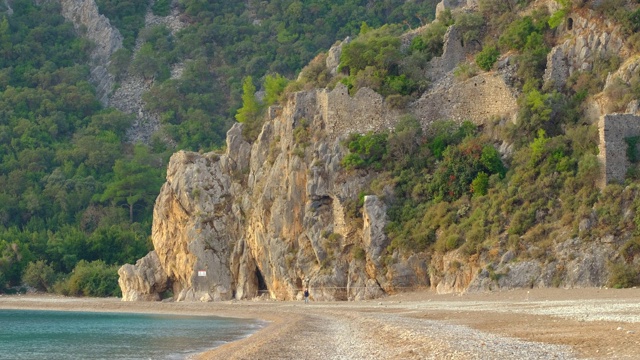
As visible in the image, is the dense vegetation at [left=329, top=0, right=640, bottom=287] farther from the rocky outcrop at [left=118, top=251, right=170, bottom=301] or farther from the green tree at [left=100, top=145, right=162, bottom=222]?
the green tree at [left=100, top=145, right=162, bottom=222]

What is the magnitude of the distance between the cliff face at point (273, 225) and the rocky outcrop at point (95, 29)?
56685mm

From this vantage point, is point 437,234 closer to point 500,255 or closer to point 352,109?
point 500,255

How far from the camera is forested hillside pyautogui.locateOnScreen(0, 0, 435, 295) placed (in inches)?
2936

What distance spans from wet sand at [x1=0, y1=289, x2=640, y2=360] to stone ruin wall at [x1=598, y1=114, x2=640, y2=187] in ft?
19.6

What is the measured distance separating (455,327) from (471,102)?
2173cm

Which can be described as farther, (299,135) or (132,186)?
(132,186)

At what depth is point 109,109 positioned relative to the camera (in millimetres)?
103375

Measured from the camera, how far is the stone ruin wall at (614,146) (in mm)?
41344

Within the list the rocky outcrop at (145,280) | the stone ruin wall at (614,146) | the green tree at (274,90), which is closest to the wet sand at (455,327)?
the stone ruin wall at (614,146)

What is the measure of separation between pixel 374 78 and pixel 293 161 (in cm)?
534

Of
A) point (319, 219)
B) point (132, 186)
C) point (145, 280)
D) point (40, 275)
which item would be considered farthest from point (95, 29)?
point (319, 219)

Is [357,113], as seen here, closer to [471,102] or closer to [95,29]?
[471,102]

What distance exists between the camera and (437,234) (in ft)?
148

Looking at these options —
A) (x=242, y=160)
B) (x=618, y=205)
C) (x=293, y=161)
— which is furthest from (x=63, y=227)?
(x=618, y=205)
